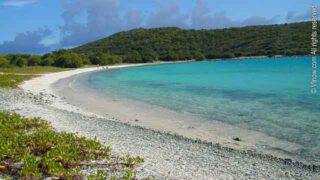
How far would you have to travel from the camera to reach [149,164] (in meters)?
13.1

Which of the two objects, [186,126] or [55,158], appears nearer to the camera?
[55,158]

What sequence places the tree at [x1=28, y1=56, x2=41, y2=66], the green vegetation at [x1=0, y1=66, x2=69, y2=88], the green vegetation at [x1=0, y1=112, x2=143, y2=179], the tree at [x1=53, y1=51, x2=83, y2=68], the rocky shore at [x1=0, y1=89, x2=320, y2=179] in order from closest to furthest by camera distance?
1. the green vegetation at [x1=0, y1=112, x2=143, y2=179]
2. the rocky shore at [x1=0, y1=89, x2=320, y2=179]
3. the green vegetation at [x1=0, y1=66, x2=69, y2=88]
4. the tree at [x1=28, y1=56, x2=41, y2=66]
5. the tree at [x1=53, y1=51, x2=83, y2=68]

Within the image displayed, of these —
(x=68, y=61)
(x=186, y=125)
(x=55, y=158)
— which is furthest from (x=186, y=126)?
(x=68, y=61)

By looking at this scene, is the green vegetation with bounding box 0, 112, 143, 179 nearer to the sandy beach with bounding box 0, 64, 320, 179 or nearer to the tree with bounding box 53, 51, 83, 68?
the sandy beach with bounding box 0, 64, 320, 179

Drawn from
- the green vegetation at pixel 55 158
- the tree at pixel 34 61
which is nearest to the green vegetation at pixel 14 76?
the tree at pixel 34 61

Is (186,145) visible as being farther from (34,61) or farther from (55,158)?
(34,61)

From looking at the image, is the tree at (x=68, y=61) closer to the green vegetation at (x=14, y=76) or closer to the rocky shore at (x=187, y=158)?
the green vegetation at (x=14, y=76)

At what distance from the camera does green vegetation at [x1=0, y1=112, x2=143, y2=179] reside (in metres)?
11.4

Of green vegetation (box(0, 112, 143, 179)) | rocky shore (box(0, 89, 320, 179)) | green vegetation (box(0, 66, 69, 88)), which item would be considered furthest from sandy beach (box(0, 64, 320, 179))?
green vegetation (box(0, 66, 69, 88))

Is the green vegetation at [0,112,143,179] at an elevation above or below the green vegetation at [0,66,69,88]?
above

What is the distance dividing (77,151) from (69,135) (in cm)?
264

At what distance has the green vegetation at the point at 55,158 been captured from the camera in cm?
1138

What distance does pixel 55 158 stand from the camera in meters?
12.5

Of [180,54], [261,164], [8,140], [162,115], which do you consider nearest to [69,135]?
[8,140]
